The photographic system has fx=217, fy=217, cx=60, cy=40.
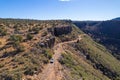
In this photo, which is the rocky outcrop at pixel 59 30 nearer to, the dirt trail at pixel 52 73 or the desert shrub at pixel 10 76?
the dirt trail at pixel 52 73

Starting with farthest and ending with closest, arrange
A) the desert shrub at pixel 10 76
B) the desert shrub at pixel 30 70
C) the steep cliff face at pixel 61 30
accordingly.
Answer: the steep cliff face at pixel 61 30, the desert shrub at pixel 30 70, the desert shrub at pixel 10 76

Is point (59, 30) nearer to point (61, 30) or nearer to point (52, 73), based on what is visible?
point (61, 30)

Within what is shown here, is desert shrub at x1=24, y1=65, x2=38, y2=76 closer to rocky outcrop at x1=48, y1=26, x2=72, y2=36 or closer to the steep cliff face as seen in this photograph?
rocky outcrop at x1=48, y1=26, x2=72, y2=36

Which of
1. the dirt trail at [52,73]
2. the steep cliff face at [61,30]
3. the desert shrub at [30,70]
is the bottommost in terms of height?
the dirt trail at [52,73]

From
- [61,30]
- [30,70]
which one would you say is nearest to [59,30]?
[61,30]

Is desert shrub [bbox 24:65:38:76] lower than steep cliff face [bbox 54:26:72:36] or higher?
lower

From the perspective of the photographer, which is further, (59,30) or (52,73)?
(59,30)

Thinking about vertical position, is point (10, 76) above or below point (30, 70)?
above

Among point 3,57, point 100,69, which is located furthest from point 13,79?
point 100,69

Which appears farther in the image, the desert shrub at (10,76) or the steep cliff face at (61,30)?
the steep cliff face at (61,30)

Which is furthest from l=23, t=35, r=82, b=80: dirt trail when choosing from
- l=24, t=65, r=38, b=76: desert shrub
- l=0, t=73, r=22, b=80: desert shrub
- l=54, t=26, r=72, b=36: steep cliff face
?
l=54, t=26, r=72, b=36: steep cliff face

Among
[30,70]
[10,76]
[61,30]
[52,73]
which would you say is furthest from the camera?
[61,30]

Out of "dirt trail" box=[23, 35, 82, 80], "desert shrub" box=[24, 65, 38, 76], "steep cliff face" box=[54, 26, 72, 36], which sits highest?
"steep cliff face" box=[54, 26, 72, 36]

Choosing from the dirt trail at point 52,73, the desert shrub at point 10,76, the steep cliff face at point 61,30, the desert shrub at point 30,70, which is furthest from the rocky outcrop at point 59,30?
the desert shrub at point 10,76
